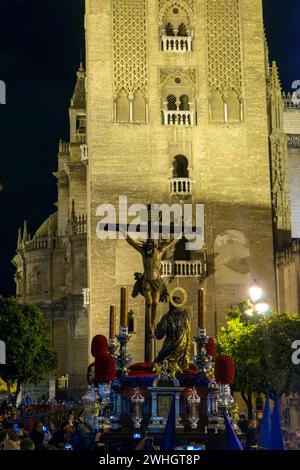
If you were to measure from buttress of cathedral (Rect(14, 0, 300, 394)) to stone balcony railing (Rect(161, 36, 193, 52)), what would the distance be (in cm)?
6

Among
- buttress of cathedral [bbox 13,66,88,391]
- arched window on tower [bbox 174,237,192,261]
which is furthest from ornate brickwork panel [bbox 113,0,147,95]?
buttress of cathedral [bbox 13,66,88,391]

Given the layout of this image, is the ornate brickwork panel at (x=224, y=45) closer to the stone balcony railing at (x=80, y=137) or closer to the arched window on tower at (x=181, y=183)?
the arched window on tower at (x=181, y=183)

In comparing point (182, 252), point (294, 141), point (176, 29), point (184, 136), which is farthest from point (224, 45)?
point (294, 141)

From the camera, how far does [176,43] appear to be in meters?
51.4

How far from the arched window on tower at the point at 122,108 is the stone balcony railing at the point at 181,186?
4.00 meters

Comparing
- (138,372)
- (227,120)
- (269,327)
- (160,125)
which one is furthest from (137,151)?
(138,372)

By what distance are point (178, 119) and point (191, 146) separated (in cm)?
156

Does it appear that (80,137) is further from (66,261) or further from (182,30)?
(182,30)

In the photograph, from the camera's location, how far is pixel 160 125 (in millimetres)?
50500

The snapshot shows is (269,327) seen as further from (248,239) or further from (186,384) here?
(186,384)

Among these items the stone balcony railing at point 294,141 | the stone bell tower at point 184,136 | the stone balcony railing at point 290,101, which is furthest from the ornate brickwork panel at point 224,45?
the stone balcony railing at point 290,101

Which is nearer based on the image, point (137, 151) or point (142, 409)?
point (142, 409)

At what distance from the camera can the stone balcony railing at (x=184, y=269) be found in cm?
4891

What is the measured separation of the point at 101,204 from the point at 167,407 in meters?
25.1
